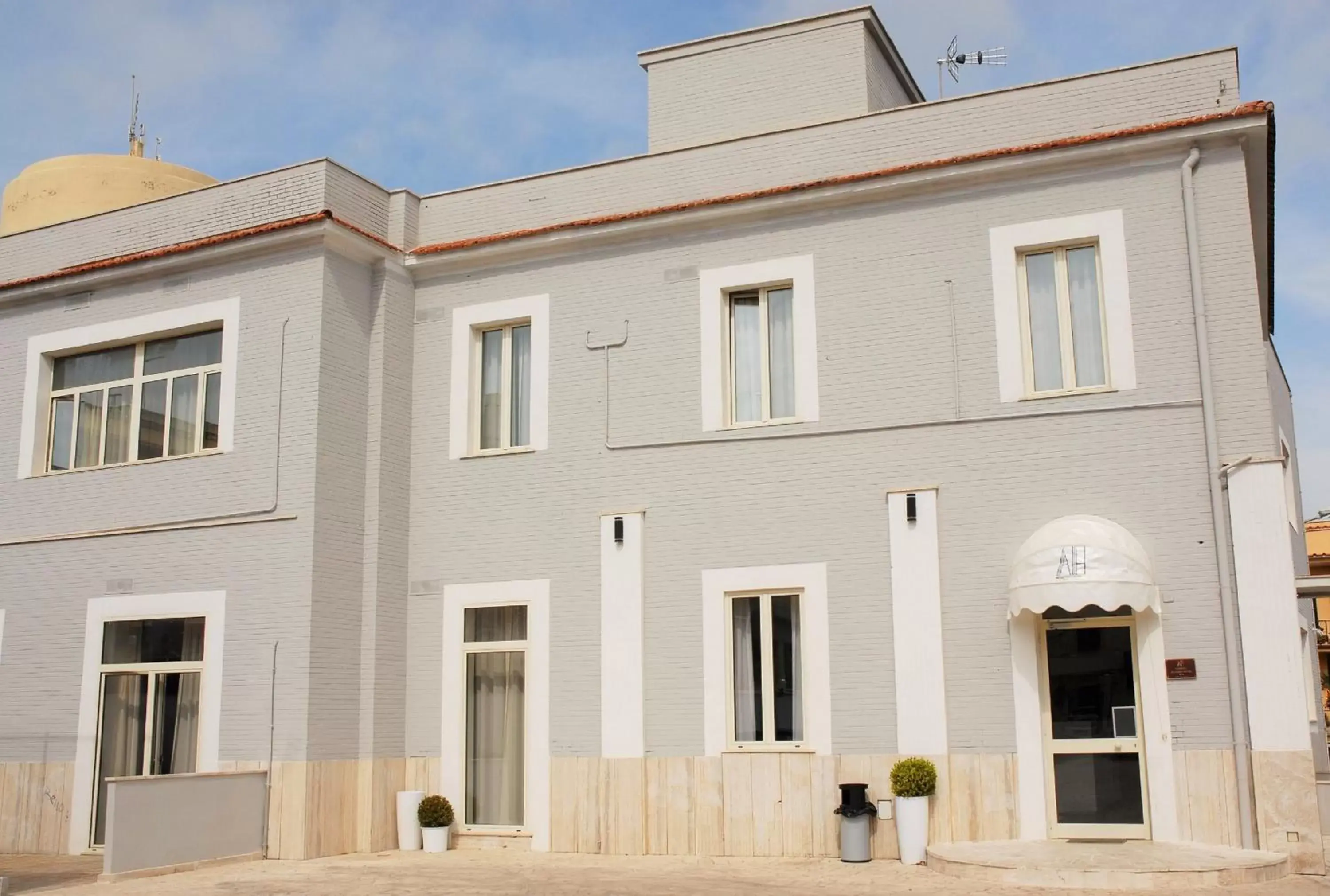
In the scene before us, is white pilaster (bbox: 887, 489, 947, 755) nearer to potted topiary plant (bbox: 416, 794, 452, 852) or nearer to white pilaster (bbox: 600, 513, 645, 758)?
white pilaster (bbox: 600, 513, 645, 758)

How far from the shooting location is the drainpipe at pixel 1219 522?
1390 centimetres

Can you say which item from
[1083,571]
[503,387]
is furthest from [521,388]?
[1083,571]

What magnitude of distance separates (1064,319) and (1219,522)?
2.94m

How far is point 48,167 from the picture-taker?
2373 cm

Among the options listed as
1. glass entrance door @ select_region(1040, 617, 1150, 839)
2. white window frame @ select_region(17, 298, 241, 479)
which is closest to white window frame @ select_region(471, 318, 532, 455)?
white window frame @ select_region(17, 298, 241, 479)

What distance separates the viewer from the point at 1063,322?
1578 cm

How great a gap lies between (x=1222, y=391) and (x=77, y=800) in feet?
49.8

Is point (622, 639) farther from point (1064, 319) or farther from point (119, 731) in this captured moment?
point (119, 731)

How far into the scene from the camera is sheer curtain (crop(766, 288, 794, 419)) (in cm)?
1709

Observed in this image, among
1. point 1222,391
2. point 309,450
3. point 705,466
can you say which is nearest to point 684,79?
point 705,466

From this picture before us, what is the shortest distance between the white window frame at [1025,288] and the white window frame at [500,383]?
6345mm

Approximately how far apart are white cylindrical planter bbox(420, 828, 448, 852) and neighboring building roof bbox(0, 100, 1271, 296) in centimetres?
775

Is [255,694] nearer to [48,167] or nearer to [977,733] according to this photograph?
[977,733]

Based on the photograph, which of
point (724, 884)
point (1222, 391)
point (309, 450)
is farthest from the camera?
point (309, 450)
